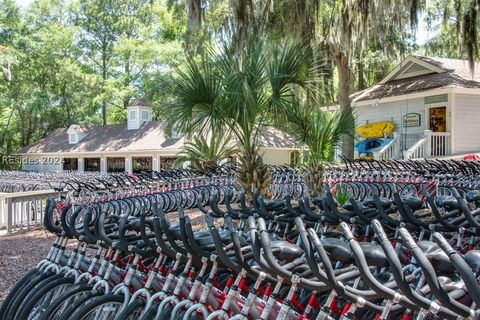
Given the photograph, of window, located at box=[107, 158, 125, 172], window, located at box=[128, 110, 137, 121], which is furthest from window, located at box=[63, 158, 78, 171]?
window, located at box=[128, 110, 137, 121]

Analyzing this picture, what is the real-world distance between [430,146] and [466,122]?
163cm

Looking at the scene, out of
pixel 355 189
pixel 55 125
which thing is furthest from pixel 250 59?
pixel 55 125

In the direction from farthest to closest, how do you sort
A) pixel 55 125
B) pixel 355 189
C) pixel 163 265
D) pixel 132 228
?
pixel 55 125 < pixel 355 189 < pixel 132 228 < pixel 163 265

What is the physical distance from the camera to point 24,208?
9.50 m

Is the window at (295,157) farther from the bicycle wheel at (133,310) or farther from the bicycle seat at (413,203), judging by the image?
the bicycle wheel at (133,310)

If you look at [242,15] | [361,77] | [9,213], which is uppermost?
[361,77]

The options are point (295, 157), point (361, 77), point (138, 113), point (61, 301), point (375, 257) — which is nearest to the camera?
point (375, 257)

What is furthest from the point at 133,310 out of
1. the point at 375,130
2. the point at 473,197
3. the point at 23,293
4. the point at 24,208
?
the point at 375,130

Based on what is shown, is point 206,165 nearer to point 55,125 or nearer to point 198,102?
point 198,102

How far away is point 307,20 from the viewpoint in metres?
12.9

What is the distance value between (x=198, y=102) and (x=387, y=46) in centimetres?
1787

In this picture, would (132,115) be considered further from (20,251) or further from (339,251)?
(339,251)

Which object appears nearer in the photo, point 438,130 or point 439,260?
point 439,260

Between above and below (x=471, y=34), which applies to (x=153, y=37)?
above
